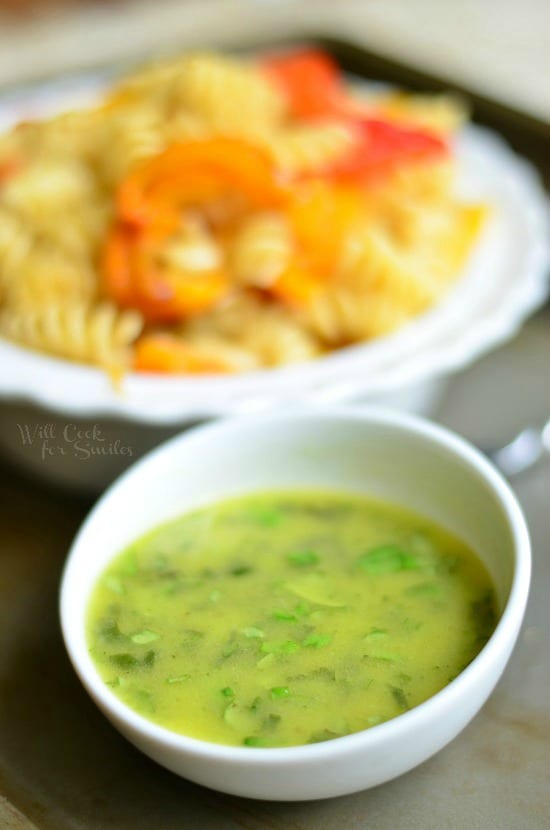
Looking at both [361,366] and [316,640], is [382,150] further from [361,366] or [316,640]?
[316,640]

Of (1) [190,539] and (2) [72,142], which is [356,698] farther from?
(2) [72,142]

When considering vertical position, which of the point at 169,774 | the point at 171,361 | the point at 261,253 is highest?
the point at 261,253

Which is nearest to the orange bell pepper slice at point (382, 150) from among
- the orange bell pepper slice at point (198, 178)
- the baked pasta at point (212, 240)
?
the baked pasta at point (212, 240)

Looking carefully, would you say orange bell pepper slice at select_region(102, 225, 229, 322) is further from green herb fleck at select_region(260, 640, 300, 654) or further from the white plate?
green herb fleck at select_region(260, 640, 300, 654)

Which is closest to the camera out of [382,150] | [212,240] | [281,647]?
[281,647]

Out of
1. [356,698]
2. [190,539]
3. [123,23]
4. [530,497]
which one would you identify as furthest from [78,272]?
[123,23]

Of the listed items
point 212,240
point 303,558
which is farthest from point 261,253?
point 303,558

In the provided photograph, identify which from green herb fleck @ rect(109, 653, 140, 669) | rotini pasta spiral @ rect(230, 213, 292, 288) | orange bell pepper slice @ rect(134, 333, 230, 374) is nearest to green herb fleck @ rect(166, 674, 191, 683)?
green herb fleck @ rect(109, 653, 140, 669)
